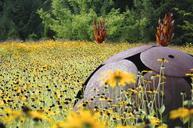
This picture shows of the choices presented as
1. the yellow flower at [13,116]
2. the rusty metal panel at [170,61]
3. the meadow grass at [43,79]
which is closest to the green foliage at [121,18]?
the meadow grass at [43,79]

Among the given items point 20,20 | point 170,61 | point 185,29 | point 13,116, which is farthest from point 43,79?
point 20,20

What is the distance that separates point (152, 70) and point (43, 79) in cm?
358

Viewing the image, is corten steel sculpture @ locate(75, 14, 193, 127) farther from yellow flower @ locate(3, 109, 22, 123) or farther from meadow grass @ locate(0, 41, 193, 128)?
yellow flower @ locate(3, 109, 22, 123)

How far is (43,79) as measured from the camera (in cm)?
877

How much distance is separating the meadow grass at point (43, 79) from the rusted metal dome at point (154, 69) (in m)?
0.32

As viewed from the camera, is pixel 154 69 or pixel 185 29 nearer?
pixel 154 69

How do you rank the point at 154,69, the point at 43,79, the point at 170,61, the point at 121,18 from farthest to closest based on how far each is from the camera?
the point at 121,18 < the point at 43,79 < the point at 170,61 < the point at 154,69

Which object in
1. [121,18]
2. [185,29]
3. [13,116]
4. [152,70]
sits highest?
[13,116]

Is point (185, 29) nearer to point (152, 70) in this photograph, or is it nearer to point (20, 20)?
point (20, 20)

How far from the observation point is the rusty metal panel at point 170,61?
5531 millimetres

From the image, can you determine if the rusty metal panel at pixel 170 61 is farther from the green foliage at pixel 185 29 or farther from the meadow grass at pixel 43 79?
the green foliage at pixel 185 29

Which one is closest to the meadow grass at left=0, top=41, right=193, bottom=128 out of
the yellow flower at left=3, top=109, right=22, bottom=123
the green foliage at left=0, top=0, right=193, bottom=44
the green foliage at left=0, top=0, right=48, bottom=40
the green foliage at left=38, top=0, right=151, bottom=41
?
the yellow flower at left=3, top=109, right=22, bottom=123

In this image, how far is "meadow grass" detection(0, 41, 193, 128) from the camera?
4402mm

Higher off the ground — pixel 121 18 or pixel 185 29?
pixel 121 18
